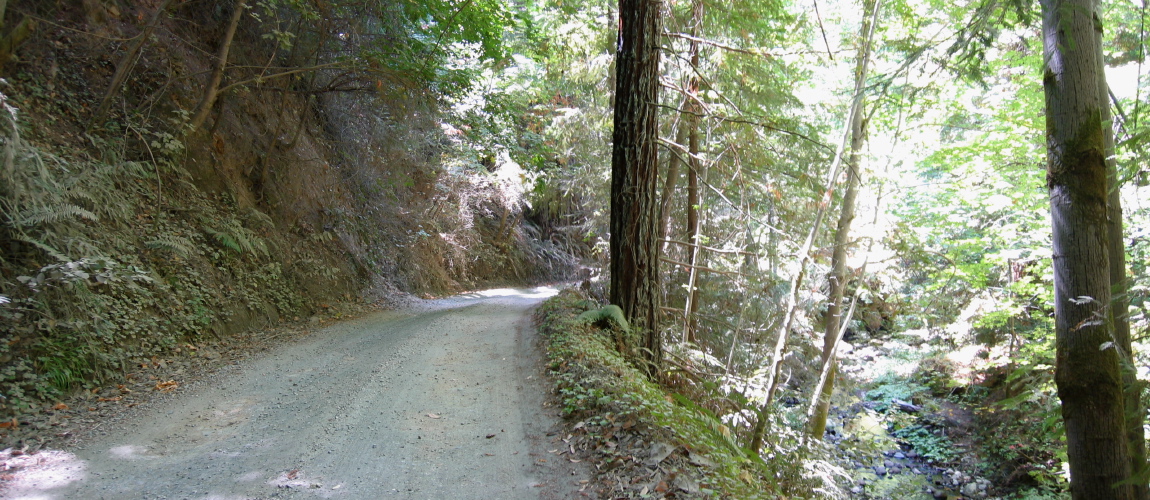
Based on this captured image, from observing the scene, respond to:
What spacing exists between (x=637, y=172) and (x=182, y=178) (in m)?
7.42

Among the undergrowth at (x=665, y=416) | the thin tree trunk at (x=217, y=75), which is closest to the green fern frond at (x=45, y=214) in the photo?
the thin tree trunk at (x=217, y=75)

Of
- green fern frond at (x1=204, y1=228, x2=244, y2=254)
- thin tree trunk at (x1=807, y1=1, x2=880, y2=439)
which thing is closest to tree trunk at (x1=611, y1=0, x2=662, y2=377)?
thin tree trunk at (x1=807, y1=1, x2=880, y2=439)

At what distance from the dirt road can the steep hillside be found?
1.26 meters

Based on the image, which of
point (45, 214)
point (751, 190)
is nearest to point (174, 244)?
point (45, 214)

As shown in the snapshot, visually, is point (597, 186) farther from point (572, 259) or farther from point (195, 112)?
point (572, 259)

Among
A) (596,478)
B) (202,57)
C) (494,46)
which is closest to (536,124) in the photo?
(494,46)

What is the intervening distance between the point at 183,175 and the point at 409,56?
4.29m

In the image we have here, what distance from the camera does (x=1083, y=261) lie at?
4.48 metres

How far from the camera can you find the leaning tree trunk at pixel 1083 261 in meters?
4.41

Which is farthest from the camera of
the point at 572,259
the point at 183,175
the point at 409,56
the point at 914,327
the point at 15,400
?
the point at 572,259

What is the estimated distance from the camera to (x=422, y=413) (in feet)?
18.0

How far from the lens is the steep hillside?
5902 mm

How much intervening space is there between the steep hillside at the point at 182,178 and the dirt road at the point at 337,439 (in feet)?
4.13

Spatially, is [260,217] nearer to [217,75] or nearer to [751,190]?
[217,75]
